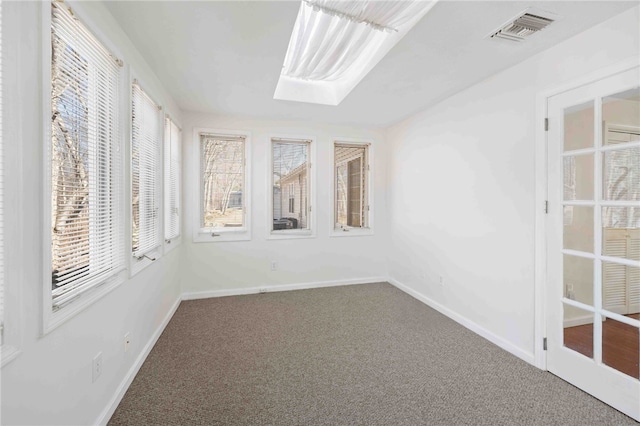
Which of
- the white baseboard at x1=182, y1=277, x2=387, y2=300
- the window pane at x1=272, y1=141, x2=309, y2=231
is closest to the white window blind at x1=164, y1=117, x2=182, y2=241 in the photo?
the white baseboard at x1=182, y1=277, x2=387, y2=300

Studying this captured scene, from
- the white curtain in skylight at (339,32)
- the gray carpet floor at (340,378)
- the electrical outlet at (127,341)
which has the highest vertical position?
the white curtain in skylight at (339,32)

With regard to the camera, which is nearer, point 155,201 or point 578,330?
point 578,330

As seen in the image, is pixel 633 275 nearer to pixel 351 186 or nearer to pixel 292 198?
pixel 351 186

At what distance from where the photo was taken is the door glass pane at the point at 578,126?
1.92 m

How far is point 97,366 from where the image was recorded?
1.56 meters

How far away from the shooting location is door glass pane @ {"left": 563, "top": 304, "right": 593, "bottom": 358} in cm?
192

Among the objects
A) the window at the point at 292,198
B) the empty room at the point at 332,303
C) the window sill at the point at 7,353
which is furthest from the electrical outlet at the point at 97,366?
the window at the point at 292,198

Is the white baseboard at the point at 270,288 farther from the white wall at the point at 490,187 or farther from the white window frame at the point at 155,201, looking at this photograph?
the white window frame at the point at 155,201

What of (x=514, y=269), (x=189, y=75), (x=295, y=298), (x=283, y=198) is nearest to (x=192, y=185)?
(x=283, y=198)

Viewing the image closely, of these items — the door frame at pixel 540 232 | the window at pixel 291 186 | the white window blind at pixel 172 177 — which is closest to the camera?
the door frame at pixel 540 232

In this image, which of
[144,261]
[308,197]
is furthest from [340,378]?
[308,197]

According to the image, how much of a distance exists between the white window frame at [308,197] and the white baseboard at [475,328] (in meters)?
1.69

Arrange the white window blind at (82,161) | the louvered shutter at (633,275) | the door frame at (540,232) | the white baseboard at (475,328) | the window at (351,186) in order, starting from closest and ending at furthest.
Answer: the white window blind at (82,161) → the louvered shutter at (633,275) → the door frame at (540,232) → the white baseboard at (475,328) → the window at (351,186)

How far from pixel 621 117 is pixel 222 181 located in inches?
156
